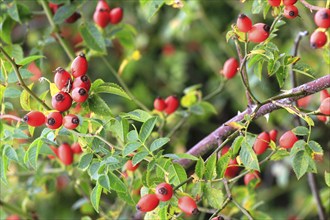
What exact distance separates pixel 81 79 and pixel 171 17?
6.26 feet

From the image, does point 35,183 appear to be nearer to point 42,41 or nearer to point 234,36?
point 42,41

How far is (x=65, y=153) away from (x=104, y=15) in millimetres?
380

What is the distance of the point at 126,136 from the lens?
1.19 metres

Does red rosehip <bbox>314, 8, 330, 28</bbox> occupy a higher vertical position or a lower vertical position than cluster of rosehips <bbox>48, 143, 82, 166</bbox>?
higher

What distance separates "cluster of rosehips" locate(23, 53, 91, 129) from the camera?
112 cm

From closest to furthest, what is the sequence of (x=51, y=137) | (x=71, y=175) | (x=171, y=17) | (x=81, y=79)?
(x=81, y=79)
(x=51, y=137)
(x=71, y=175)
(x=171, y=17)

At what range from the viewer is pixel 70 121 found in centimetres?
114

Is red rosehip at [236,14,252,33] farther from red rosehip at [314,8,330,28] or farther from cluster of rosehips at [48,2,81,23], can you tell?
cluster of rosehips at [48,2,81,23]

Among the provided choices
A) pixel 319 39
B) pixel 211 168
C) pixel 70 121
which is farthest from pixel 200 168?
pixel 319 39

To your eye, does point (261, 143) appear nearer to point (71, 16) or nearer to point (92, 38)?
point (92, 38)

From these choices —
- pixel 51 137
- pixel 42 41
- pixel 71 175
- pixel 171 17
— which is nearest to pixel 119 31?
pixel 42 41

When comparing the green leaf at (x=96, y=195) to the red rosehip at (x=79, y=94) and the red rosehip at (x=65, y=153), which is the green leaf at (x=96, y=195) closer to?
the red rosehip at (x=79, y=94)

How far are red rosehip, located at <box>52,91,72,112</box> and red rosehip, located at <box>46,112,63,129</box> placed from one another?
0.5 inches

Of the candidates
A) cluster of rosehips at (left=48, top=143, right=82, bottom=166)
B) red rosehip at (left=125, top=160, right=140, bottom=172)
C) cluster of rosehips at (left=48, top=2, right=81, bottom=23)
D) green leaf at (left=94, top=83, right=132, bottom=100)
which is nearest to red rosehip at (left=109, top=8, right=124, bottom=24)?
cluster of rosehips at (left=48, top=2, right=81, bottom=23)
